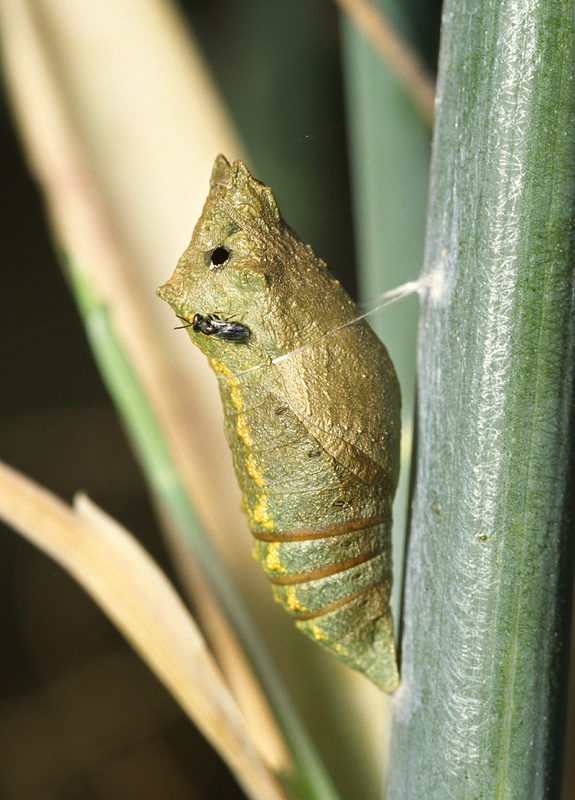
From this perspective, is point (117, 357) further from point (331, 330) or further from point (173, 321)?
point (331, 330)

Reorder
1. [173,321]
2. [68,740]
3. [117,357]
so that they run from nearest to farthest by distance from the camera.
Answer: [117,357] < [173,321] < [68,740]

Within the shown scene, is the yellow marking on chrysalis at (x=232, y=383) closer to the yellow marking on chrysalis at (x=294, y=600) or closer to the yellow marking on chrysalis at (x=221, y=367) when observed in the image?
the yellow marking on chrysalis at (x=221, y=367)

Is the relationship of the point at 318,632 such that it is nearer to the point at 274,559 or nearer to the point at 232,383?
the point at 274,559

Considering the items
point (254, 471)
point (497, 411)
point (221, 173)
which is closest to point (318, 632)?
point (254, 471)

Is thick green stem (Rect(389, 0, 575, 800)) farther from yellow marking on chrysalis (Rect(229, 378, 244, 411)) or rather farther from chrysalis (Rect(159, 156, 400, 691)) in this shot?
yellow marking on chrysalis (Rect(229, 378, 244, 411))

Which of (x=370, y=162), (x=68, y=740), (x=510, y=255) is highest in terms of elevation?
(x=370, y=162)

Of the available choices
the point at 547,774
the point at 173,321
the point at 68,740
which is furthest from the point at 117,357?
the point at 68,740

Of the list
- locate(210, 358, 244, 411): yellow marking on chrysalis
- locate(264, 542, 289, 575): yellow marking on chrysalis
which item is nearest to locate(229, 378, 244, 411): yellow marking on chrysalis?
locate(210, 358, 244, 411): yellow marking on chrysalis
